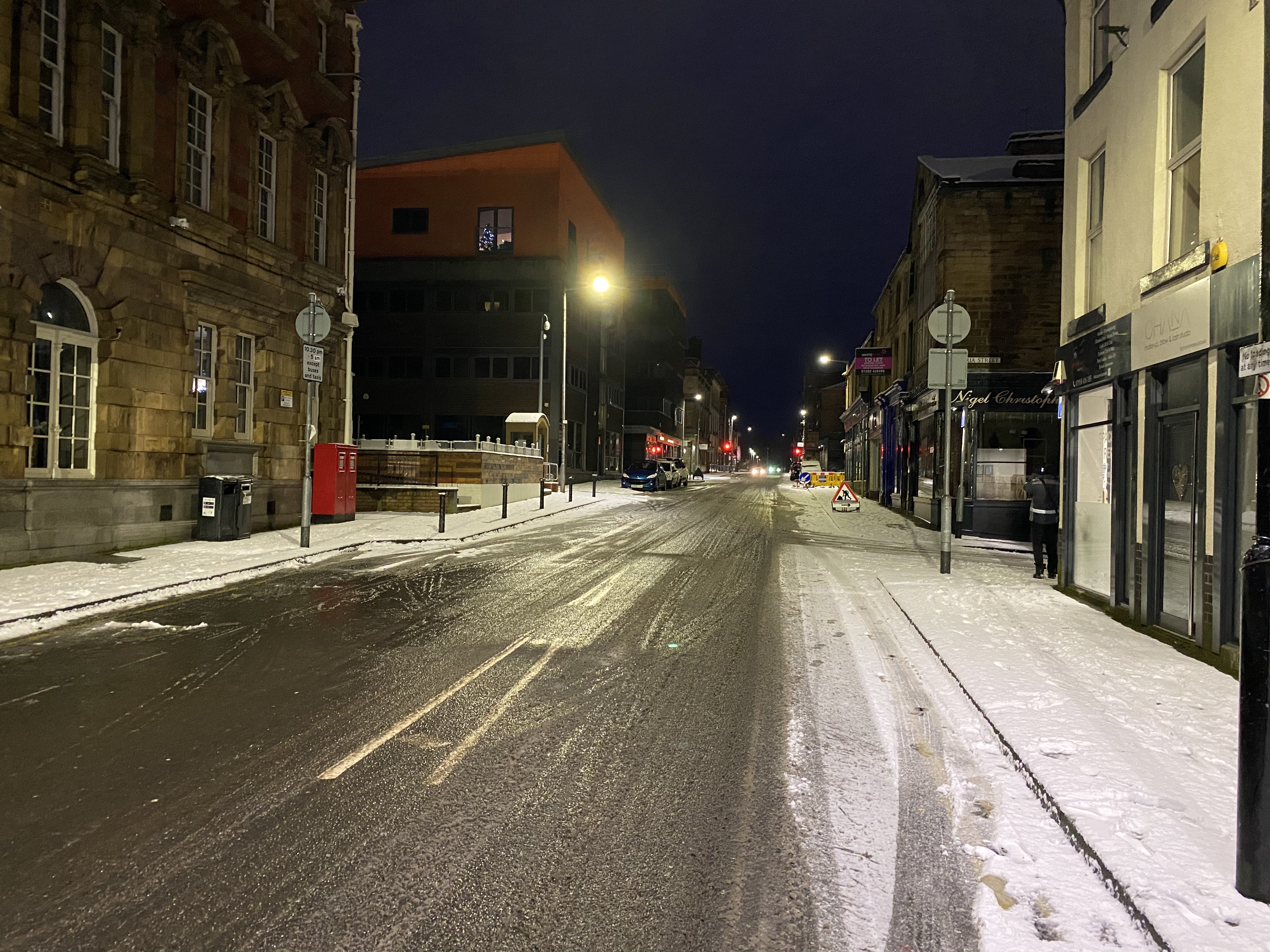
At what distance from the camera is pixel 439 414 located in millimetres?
48719

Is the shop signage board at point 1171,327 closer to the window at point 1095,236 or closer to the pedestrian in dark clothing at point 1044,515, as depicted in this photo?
the window at point 1095,236

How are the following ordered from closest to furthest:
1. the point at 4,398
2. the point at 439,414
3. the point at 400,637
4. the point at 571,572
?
the point at 400,637, the point at 4,398, the point at 571,572, the point at 439,414

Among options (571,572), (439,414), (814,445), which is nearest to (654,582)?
(571,572)

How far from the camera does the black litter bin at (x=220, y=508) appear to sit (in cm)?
1560

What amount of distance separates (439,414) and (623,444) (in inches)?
1001

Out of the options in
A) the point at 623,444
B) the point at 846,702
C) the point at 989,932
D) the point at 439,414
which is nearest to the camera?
→ the point at 989,932

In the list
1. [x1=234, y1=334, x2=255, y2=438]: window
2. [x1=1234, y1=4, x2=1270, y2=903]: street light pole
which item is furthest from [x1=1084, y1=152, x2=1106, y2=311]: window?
[x1=234, y1=334, x2=255, y2=438]: window

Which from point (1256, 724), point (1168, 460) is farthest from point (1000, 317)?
point (1256, 724)

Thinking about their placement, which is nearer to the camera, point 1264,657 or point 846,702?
point 1264,657

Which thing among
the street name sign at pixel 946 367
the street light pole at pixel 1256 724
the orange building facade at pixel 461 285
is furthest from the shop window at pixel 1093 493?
the orange building facade at pixel 461 285

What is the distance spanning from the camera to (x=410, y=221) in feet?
160

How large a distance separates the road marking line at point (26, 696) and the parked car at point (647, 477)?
38.6m

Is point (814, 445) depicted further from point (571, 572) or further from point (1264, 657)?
point (1264, 657)

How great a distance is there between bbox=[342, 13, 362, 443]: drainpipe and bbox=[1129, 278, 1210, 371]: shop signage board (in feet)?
57.1
